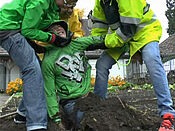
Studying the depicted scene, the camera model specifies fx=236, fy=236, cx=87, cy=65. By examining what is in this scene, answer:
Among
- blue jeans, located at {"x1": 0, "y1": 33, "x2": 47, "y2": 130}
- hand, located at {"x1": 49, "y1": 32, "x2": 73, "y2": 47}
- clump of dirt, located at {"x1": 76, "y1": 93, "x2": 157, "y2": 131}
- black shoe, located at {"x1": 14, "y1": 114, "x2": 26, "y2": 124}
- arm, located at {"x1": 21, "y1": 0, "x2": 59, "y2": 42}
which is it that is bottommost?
black shoe, located at {"x1": 14, "y1": 114, "x2": 26, "y2": 124}

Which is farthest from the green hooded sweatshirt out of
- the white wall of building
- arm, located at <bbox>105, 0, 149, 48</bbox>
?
the white wall of building

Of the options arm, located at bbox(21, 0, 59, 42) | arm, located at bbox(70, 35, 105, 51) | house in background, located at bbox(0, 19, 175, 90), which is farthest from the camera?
house in background, located at bbox(0, 19, 175, 90)

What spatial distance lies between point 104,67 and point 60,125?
3.19 feet

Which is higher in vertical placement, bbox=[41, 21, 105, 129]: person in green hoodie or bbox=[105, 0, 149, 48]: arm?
bbox=[105, 0, 149, 48]: arm

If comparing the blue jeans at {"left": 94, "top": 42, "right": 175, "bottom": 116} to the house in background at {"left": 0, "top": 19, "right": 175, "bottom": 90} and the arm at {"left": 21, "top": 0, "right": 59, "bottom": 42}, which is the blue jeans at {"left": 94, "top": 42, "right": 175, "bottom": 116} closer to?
the arm at {"left": 21, "top": 0, "right": 59, "bottom": 42}

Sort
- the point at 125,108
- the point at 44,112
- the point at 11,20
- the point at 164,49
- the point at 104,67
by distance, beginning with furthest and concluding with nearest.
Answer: the point at 164,49
the point at 104,67
the point at 125,108
the point at 11,20
the point at 44,112

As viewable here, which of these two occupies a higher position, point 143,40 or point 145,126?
point 143,40

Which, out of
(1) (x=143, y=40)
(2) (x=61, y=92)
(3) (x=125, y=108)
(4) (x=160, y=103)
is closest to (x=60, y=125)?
(2) (x=61, y=92)

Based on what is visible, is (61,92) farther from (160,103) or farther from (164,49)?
(164,49)

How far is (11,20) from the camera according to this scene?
250 cm

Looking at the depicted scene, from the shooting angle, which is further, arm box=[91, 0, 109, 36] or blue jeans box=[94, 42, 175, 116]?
arm box=[91, 0, 109, 36]

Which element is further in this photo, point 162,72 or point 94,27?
point 94,27

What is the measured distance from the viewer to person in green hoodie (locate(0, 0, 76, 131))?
225 centimetres

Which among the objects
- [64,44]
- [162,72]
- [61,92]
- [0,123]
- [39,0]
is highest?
[39,0]
